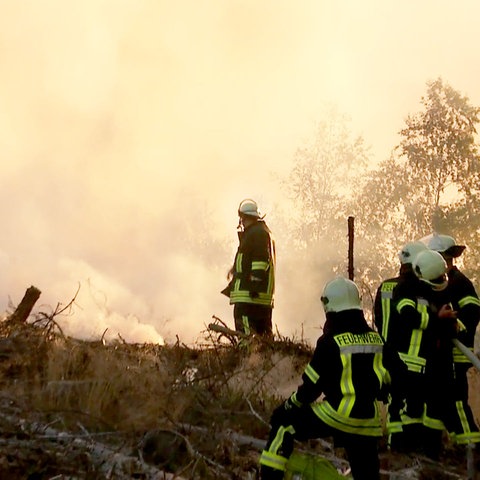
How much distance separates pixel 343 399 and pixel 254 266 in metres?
4.65

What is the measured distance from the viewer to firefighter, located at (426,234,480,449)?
6126 millimetres

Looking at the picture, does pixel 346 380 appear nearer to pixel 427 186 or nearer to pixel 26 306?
pixel 26 306

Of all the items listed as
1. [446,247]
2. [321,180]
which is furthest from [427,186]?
[446,247]

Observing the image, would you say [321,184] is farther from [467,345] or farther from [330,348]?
[330,348]

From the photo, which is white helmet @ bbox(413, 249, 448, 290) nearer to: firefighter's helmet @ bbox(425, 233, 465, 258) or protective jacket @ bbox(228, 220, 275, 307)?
firefighter's helmet @ bbox(425, 233, 465, 258)

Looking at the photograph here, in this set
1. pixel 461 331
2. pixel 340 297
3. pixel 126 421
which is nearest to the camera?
pixel 340 297

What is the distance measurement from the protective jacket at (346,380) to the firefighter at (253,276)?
4.44m

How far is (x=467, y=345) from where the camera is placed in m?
6.50

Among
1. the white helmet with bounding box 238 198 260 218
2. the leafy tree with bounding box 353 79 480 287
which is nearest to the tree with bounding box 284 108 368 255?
the leafy tree with bounding box 353 79 480 287

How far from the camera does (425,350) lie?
616 cm

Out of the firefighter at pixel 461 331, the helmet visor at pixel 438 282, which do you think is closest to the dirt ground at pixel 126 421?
the firefighter at pixel 461 331

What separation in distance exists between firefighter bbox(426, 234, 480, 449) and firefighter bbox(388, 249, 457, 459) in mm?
126

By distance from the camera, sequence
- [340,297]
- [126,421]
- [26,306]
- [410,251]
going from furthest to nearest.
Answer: [26,306] → [410,251] → [126,421] → [340,297]

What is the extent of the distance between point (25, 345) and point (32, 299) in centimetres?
174
